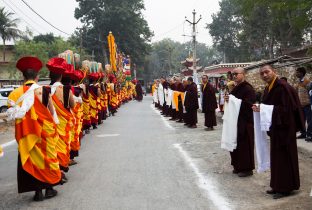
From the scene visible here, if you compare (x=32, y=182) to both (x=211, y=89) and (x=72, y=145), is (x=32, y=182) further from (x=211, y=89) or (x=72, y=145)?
(x=211, y=89)

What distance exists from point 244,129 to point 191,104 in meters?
8.35

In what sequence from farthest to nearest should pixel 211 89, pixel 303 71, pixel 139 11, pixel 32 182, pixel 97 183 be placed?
pixel 139 11 < pixel 211 89 < pixel 303 71 < pixel 97 183 < pixel 32 182

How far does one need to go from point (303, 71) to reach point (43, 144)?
7133 mm

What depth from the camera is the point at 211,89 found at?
14.3m

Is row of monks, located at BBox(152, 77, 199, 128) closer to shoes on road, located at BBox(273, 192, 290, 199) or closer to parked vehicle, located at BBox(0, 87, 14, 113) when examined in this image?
shoes on road, located at BBox(273, 192, 290, 199)

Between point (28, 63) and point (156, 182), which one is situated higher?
point (28, 63)

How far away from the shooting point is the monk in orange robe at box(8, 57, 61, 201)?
19.0 ft

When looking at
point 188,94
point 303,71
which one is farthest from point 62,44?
point 303,71

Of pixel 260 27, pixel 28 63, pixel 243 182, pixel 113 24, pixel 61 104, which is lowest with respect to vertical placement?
pixel 243 182

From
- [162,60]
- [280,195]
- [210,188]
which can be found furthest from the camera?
[162,60]

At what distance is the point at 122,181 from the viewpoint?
23.2ft

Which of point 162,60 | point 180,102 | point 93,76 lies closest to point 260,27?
point 180,102

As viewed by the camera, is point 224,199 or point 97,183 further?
point 97,183

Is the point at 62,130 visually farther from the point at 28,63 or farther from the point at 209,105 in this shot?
the point at 209,105
